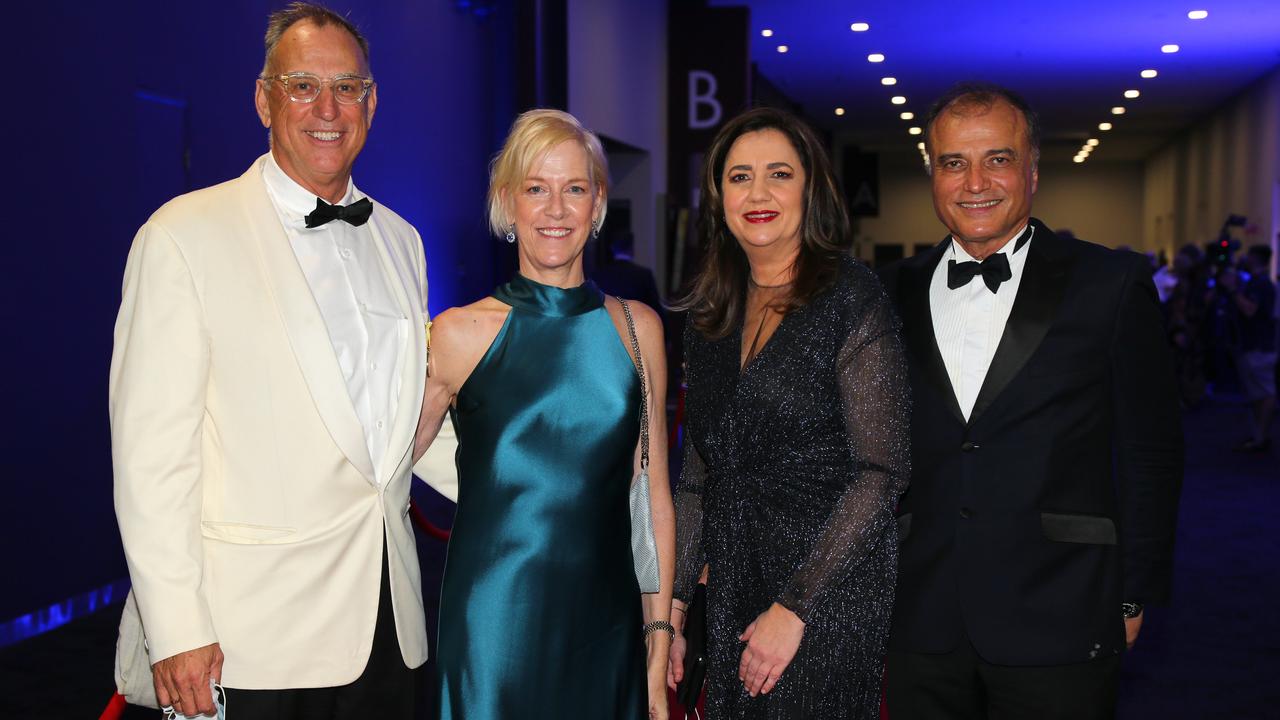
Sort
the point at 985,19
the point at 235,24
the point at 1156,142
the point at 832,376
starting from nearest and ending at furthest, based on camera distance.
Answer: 1. the point at 832,376
2. the point at 235,24
3. the point at 985,19
4. the point at 1156,142

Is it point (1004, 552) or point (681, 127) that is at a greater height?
point (681, 127)

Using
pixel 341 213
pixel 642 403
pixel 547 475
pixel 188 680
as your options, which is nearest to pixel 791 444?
pixel 642 403

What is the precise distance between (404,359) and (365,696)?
67 cm

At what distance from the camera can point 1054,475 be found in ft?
7.55

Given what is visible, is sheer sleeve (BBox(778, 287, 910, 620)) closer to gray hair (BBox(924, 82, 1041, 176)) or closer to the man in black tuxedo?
the man in black tuxedo

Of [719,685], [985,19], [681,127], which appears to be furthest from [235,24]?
[985,19]

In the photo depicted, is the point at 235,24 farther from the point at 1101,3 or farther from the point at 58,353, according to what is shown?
the point at 1101,3

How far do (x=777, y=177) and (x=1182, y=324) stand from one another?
44.1ft

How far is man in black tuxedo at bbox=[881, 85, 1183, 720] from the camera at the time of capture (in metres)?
A: 2.30

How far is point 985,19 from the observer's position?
45.9 feet

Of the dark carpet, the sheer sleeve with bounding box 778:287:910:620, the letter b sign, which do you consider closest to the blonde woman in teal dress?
the sheer sleeve with bounding box 778:287:910:620

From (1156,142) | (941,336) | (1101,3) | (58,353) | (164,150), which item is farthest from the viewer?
(1156,142)

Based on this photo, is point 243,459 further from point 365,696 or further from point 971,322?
point 971,322

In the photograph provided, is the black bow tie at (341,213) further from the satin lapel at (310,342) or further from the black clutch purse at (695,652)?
the black clutch purse at (695,652)
